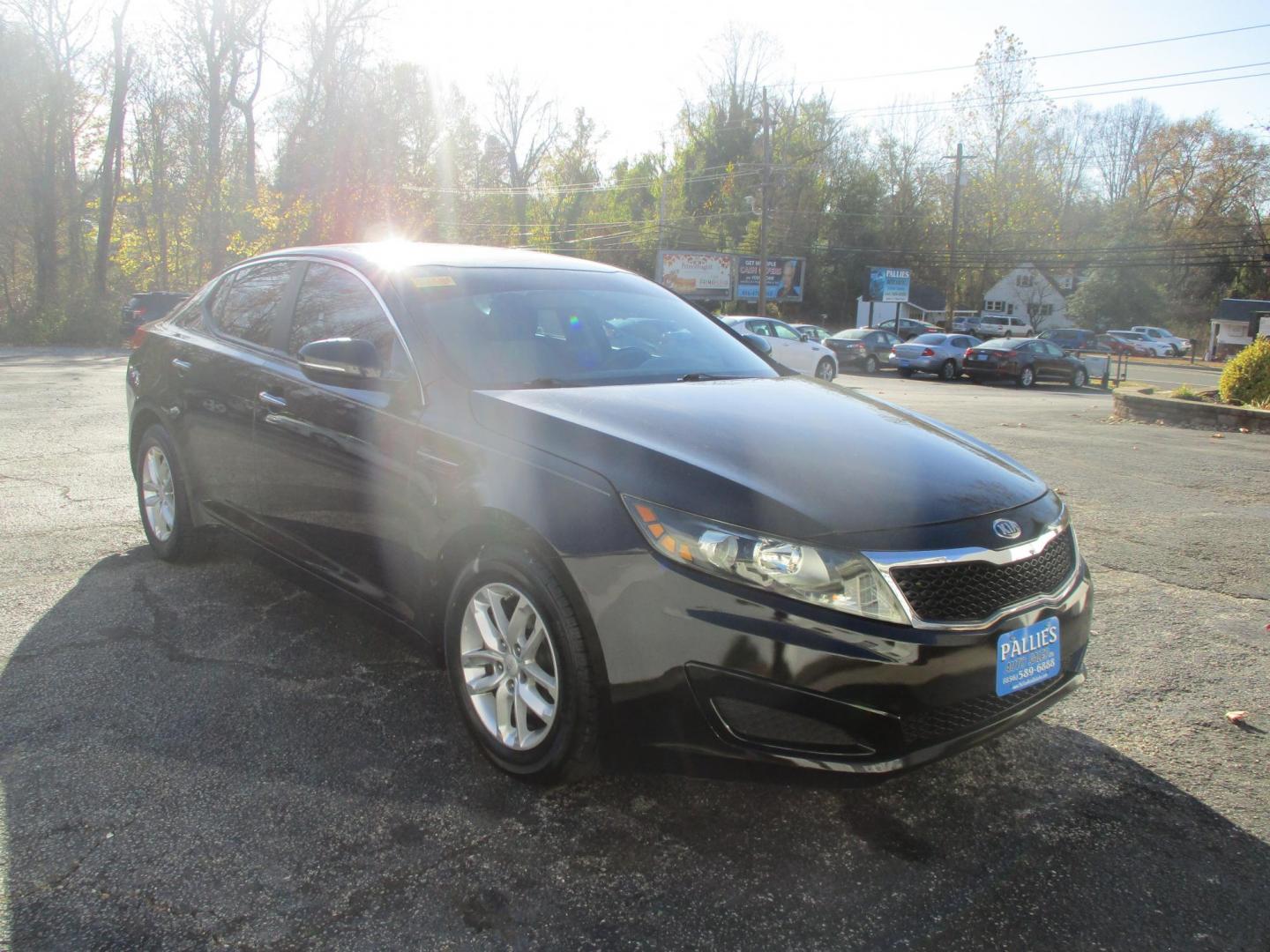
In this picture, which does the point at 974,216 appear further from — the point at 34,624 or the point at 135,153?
the point at 34,624

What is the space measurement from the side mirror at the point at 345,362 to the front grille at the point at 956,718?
6.95 ft

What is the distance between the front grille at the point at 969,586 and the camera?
2400 millimetres

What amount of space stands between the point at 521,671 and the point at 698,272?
160 feet

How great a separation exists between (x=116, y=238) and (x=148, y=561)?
44055 mm

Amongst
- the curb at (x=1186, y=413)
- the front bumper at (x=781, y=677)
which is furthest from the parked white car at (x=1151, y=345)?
the front bumper at (x=781, y=677)

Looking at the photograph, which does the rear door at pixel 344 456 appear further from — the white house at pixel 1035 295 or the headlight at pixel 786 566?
the white house at pixel 1035 295

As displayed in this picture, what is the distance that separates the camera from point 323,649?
3965mm

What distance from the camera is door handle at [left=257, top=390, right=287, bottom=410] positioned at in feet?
12.8

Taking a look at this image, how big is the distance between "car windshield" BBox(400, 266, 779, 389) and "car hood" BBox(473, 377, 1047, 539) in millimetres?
229

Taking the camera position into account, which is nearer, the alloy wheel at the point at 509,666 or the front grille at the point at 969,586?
the front grille at the point at 969,586

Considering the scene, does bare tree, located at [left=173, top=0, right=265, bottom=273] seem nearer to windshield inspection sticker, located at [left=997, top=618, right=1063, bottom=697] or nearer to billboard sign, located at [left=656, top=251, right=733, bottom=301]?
billboard sign, located at [left=656, top=251, right=733, bottom=301]

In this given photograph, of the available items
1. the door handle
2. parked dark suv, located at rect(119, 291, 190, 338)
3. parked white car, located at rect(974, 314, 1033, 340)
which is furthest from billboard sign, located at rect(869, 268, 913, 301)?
the door handle

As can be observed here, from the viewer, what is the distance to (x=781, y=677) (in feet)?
7.67

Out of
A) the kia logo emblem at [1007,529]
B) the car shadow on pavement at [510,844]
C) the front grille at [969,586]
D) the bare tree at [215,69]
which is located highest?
the bare tree at [215,69]
